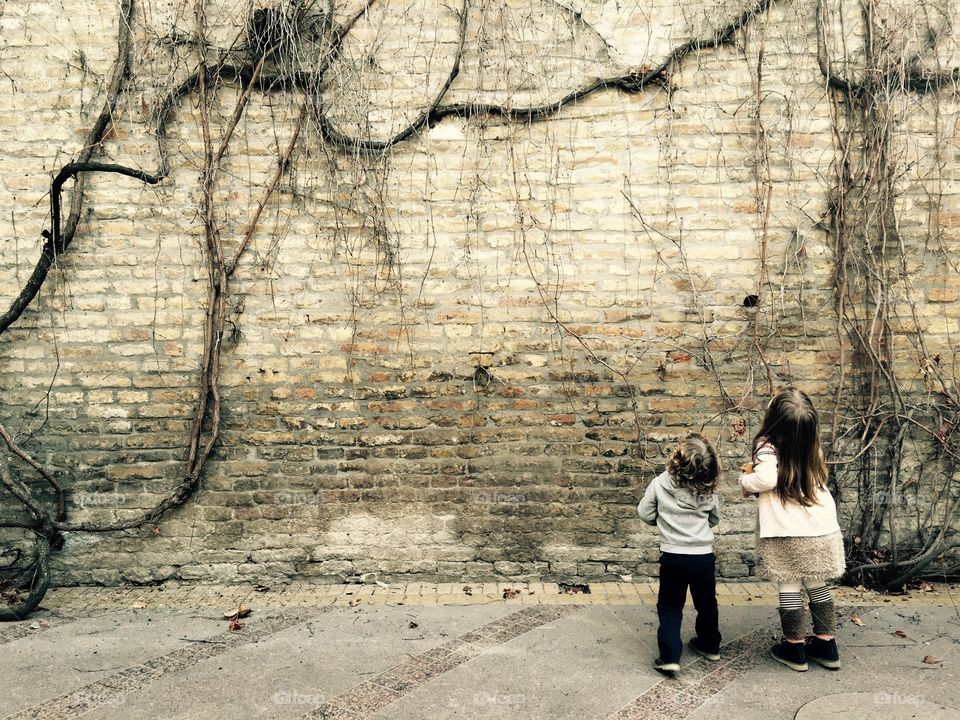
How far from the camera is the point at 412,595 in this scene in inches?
190

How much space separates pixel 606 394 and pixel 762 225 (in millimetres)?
1523

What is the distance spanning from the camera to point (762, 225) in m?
4.91

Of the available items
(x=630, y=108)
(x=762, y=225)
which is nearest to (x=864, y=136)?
(x=762, y=225)

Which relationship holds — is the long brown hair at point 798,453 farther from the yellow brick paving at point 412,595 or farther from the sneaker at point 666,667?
the yellow brick paving at point 412,595

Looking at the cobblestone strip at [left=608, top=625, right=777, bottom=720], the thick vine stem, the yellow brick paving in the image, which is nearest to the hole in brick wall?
the yellow brick paving

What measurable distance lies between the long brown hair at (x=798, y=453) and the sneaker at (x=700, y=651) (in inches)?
34.7

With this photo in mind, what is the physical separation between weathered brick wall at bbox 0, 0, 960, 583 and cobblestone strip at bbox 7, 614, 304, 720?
752mm

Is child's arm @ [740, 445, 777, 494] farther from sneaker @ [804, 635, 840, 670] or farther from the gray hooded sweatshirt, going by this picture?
sneaker @ [804, 635, 840, 670]

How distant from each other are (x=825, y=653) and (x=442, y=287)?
3066mm

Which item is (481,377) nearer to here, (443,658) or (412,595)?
(412,595)

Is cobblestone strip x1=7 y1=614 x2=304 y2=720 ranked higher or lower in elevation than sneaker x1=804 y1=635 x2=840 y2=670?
lower

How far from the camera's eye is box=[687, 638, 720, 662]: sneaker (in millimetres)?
3852

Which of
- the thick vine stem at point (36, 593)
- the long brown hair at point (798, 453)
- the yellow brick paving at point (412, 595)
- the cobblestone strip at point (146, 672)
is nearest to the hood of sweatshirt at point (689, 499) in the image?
the long brown hair at point (798, 453)

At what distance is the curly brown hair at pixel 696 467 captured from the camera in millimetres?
3645
